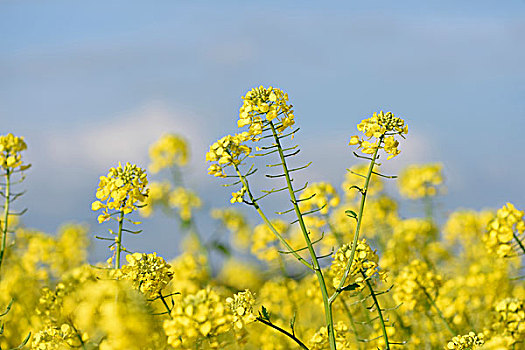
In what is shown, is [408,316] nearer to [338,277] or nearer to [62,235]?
[338,277]

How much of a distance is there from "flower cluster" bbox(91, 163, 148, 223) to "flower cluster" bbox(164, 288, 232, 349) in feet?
3.74

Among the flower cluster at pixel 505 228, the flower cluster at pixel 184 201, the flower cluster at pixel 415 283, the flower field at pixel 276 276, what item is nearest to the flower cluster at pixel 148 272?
the flower field at pixel 276 276

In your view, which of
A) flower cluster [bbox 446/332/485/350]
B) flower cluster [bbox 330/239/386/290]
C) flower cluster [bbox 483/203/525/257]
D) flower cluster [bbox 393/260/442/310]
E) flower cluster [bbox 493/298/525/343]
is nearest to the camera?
flower cluster [bbox 446/332/485/350]

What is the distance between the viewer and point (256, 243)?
6652 millimetres

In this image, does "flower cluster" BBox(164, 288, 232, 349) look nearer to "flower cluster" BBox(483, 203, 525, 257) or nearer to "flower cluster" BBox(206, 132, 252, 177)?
"flower cluster" BBox(206, 132, 252, 177)

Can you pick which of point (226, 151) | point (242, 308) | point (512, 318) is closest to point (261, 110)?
point (226, 151)

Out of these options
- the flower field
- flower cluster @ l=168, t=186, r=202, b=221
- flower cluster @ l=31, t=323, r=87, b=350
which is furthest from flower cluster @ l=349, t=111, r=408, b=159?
flower cluster @ l=168, t=186, r=202, b=221

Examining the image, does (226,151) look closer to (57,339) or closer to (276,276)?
(57,339)

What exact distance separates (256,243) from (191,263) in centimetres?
89

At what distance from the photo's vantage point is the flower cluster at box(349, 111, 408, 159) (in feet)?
9.77

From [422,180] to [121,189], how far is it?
612cm

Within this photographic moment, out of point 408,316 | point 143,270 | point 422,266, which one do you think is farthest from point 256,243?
point 143,270

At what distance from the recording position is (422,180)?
8.55 metres

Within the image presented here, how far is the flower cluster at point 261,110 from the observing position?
2.90 m
